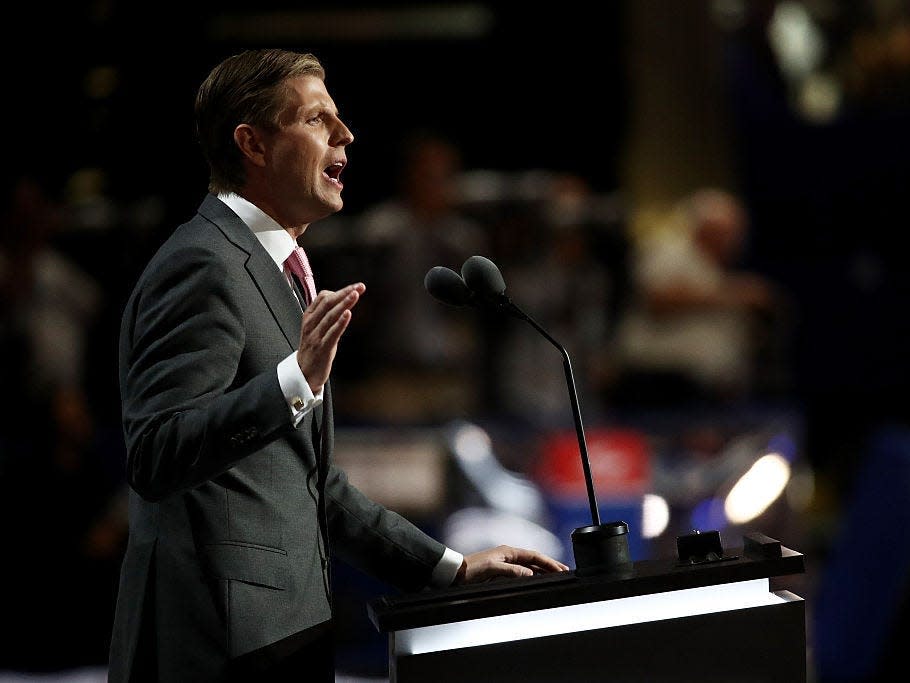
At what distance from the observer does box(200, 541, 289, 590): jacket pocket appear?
1.49m

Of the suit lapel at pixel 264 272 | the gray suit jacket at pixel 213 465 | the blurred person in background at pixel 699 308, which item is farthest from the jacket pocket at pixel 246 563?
the blurred person in background at pixel 699 308

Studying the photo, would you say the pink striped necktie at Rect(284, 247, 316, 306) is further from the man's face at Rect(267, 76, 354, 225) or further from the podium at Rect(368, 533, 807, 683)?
the podium at Rect(368, 533, 807, 683)

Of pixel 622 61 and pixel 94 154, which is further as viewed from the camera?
pixel 622 61

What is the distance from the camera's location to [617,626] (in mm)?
1496

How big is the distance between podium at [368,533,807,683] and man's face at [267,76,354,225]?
1.63ft

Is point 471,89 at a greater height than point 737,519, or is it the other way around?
point 471,89

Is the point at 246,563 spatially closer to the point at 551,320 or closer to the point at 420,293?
the point at 420,293

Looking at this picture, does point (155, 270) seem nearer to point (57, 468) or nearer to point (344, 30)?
point (57, 468)

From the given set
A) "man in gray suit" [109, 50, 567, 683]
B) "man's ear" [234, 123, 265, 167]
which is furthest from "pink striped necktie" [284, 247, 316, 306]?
"man's ear" [234, 123, 265, 167]

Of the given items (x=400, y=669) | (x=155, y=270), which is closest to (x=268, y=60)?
(x=155, y=270)

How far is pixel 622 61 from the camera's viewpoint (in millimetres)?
6762

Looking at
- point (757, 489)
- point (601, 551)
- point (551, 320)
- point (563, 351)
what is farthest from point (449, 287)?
point (551, 320)

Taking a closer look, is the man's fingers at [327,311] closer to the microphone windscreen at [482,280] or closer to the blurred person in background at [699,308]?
the microphone windscreen at [482,280]

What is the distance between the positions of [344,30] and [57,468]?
3.22 m
